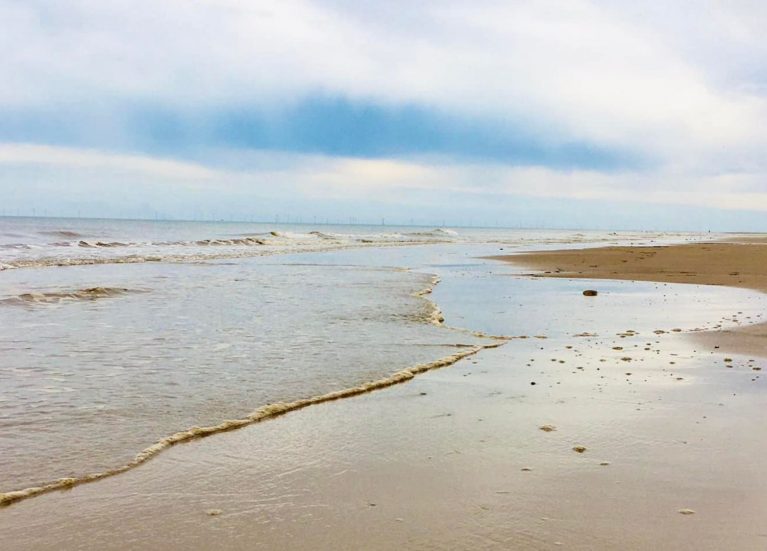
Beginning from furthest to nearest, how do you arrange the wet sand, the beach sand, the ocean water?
the wet sand
the ocean water
the beach sand

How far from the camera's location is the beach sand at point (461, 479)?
3.50 meters

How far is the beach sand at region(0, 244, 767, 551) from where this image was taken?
3.50 meters

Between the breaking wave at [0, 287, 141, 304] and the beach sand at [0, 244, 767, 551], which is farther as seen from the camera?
the breaking wave at [0, 287, 141, 304]

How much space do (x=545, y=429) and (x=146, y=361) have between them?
4944 mm

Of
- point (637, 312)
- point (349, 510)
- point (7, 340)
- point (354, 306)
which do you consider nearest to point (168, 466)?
point (349, 510)

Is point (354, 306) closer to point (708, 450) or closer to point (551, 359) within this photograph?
point (551, 359)

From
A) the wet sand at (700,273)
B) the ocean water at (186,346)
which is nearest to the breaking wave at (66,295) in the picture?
the ocean water at (186,346)

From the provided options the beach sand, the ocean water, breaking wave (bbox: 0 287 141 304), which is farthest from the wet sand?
breaking wave (bbox: 0 287 141 304)

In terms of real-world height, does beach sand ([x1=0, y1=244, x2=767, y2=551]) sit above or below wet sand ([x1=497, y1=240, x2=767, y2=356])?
below

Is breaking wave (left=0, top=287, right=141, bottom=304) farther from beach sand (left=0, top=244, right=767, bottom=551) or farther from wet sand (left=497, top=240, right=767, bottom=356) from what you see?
wet sand (left=497, top=240, right=767, bottom=356)

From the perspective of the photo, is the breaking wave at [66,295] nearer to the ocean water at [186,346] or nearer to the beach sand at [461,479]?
the ocean water at [186,346]

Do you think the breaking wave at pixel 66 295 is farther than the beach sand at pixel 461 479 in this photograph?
Yes

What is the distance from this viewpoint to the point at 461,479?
168 inches

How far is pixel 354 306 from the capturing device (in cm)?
1338
